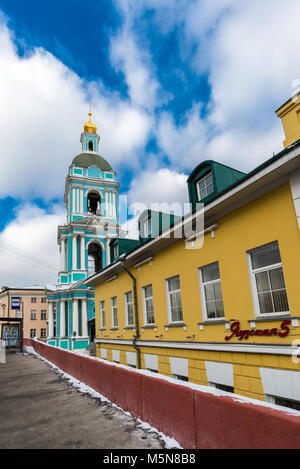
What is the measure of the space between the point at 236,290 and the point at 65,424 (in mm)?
4807

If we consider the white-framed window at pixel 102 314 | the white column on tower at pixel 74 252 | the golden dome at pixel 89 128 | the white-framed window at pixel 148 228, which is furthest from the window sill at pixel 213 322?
the golden dome at pixel 89 128

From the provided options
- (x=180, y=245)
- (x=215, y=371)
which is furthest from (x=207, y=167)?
(x=215, y=371)

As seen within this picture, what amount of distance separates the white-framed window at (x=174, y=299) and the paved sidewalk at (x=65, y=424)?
379 cm

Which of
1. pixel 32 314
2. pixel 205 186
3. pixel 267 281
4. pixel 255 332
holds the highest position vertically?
pixel 205 186

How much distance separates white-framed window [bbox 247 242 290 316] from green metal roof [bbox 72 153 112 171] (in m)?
30.0

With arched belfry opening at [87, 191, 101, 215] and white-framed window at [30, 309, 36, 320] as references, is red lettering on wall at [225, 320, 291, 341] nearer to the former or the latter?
arched belfry opening at [87, 191, 101, 215]

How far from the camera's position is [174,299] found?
10164 mm

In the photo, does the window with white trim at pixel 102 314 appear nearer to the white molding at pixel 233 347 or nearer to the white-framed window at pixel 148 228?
the white-framed window at pixel 148 228

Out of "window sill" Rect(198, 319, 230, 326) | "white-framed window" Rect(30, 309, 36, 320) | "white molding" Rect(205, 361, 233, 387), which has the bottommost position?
"white molding" Rect(205, 361, 233, 387)

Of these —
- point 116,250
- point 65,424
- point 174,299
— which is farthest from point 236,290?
point 116,250

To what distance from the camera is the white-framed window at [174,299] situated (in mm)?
9877

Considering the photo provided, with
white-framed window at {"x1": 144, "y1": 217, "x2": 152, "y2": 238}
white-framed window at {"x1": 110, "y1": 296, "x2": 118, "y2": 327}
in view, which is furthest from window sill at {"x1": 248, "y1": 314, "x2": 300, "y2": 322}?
white-framed window at {"x1": 110, "y1": 296, "x2": 118, "y2": 327}

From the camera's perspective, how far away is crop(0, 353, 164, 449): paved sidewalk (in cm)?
469

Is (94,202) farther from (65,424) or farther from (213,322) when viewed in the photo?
(65,424)
